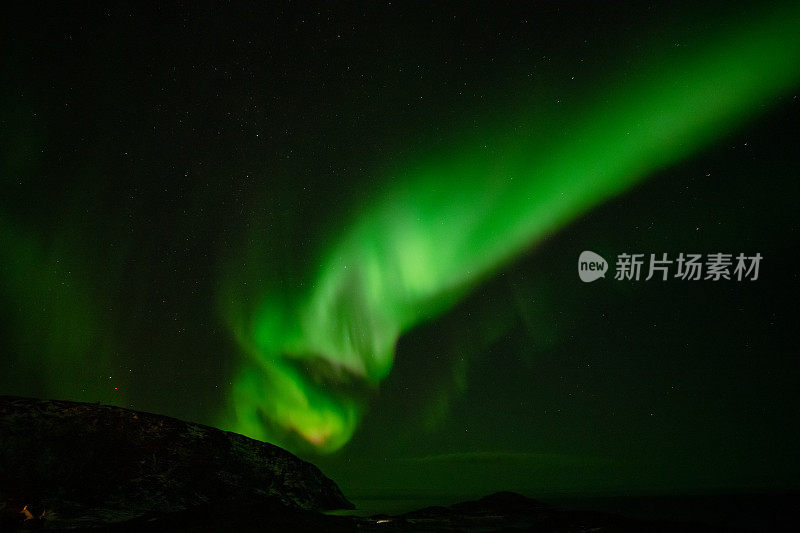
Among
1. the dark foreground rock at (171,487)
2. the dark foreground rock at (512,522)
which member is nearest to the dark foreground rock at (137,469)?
the dark foreground rock at (171,487)

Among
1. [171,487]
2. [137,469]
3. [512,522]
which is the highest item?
[137,469]

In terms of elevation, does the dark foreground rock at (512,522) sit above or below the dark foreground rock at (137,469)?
below

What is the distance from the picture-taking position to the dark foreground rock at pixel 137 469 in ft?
84.3

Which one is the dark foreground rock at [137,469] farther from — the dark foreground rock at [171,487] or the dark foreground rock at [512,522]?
the dark foreground rock at [512,522]

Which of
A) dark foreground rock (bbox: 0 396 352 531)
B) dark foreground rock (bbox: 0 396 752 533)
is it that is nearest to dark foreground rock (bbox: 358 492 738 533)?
dark foreground rock (bbox: 0 396 752 533)

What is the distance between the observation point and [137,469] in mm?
30766

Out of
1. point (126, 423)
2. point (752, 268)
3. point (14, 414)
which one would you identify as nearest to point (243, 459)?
point (126, 423)

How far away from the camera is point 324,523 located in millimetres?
21312

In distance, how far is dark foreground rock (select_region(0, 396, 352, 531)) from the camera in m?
25.7

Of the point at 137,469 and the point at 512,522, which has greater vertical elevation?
the point at 137,469

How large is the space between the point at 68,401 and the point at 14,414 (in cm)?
378

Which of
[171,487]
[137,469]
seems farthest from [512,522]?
[137,469]

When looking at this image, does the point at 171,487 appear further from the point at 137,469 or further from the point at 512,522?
the point at 512,522

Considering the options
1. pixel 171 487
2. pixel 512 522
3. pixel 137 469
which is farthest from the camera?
pixel 137 469
